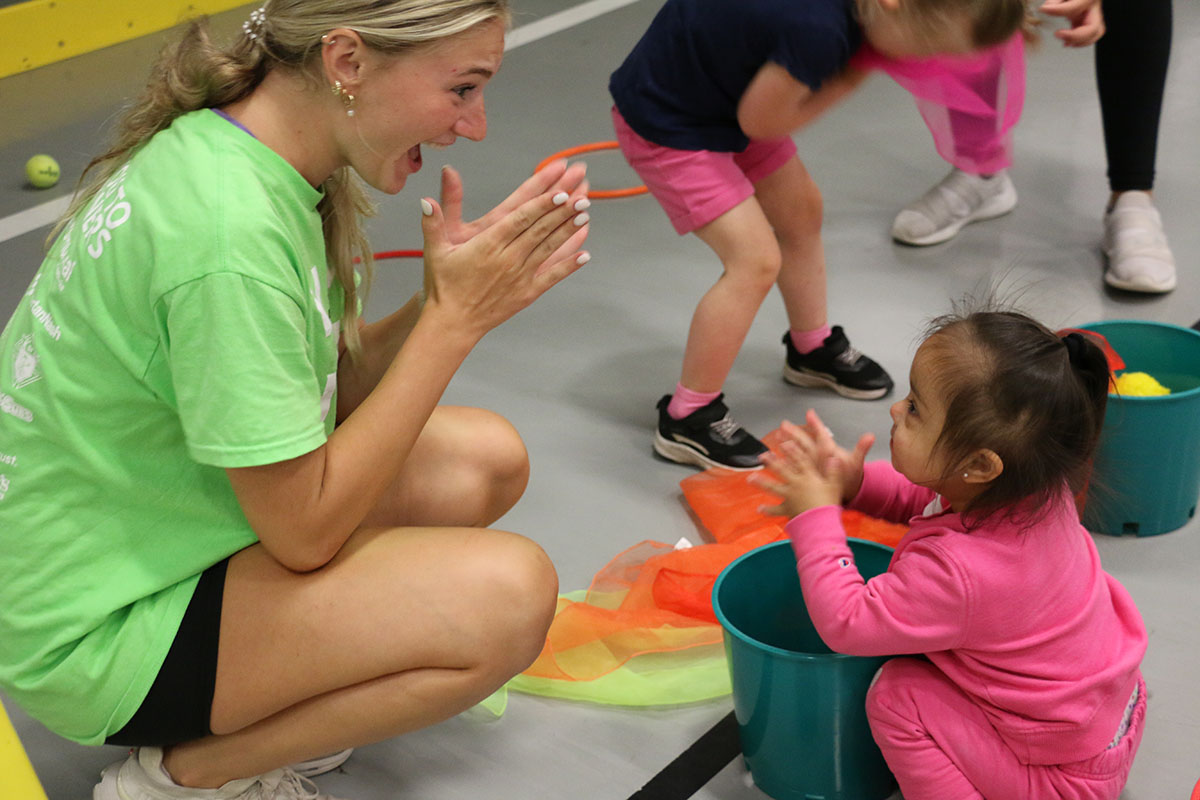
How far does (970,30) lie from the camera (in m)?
1.75

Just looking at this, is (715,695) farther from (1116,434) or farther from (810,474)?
(1116,434)

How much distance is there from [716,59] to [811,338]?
54cm

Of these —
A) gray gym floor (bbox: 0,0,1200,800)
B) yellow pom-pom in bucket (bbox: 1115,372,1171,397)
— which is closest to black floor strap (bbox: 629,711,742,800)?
gray gym floor (bbox: 0,0,1200,800)

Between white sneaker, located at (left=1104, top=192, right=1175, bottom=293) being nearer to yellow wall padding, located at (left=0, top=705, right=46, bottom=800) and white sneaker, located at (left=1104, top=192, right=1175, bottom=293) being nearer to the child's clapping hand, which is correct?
the child's clapping hand

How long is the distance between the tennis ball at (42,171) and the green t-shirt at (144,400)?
203cm

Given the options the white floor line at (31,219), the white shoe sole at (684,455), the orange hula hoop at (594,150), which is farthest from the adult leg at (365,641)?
the white floor line at (31,219)

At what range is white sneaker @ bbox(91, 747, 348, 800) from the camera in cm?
129

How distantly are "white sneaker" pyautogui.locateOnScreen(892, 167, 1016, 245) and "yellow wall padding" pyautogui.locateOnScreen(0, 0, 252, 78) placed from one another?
2.28m

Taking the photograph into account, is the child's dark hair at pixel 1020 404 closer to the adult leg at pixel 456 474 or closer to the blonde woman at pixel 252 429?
the blonde woman at pixel 252 429

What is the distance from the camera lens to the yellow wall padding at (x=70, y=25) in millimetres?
3910

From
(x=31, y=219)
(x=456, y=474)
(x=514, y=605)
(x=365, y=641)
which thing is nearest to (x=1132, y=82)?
(x=456, y=474)

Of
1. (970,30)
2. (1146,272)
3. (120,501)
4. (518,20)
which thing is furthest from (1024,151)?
(120,501)

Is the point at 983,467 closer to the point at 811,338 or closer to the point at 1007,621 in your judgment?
the point at 1007,621

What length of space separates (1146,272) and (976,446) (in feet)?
4.42
